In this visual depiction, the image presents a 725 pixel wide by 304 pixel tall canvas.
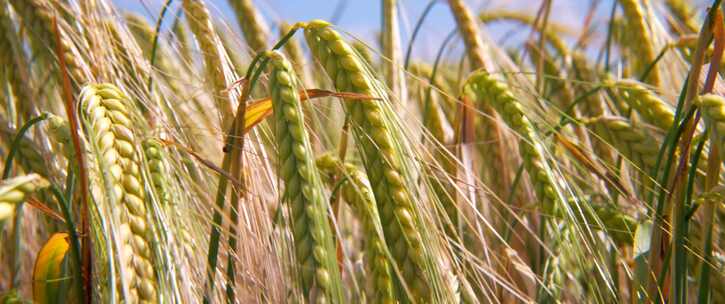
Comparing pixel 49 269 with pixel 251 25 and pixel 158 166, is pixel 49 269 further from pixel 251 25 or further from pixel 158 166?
pixel 251 25

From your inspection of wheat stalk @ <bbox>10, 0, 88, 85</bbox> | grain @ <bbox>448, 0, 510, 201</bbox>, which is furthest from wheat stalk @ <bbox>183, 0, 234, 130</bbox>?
grain @ <bbox>448, 0, 510, 201</bbox>

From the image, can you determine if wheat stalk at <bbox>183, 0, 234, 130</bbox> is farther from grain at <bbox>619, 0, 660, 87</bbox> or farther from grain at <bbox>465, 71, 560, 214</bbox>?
grain at <bbox>619, 0, 660, 87</bbox>

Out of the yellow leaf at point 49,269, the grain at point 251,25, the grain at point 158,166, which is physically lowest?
the yellow leaf at point 49,269

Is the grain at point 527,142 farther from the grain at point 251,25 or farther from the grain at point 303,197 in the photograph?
the grain at point 251,25

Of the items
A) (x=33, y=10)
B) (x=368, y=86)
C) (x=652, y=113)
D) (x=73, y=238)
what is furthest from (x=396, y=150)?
(x=33, y=10)

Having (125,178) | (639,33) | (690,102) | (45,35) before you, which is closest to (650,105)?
(690,102)

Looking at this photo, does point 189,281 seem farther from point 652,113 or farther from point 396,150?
point 652,113

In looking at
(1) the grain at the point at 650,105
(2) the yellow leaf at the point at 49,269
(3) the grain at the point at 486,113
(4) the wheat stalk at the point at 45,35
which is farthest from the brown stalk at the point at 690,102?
(4) the wheat stalk at the point at 45,35
